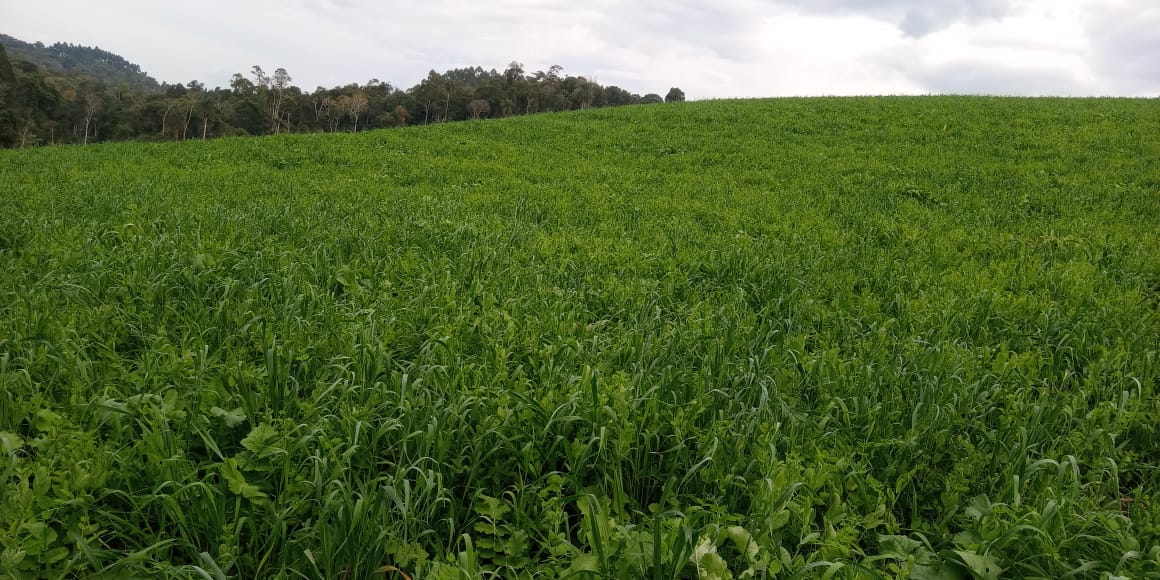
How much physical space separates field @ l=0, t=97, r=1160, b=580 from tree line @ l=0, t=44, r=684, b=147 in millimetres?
60134

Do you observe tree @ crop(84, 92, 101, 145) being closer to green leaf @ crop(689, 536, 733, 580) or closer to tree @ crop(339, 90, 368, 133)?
tree @ crop(339, 90, 368, 133)

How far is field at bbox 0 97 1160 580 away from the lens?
2.23 m

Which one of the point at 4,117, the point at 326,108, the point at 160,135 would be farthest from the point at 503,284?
the point at 326,108

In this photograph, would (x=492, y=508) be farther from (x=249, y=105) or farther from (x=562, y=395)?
(x=249, y=105)

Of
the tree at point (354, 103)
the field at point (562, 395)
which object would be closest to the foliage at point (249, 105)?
the tree at point (354, 103)

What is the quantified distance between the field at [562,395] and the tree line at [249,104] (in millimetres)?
60134

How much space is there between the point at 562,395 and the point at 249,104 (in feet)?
300

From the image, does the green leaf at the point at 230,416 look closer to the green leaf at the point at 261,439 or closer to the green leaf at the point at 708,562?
the green leaf at the point at 261,439

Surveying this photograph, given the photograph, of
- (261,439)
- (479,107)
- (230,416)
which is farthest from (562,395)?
(479,107)

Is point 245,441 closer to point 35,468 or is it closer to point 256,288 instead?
point 35,468

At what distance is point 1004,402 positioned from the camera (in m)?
3.56

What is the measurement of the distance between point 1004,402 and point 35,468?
4.97 metres

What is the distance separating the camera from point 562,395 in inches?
122

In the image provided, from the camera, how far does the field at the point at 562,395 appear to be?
2.23 m
